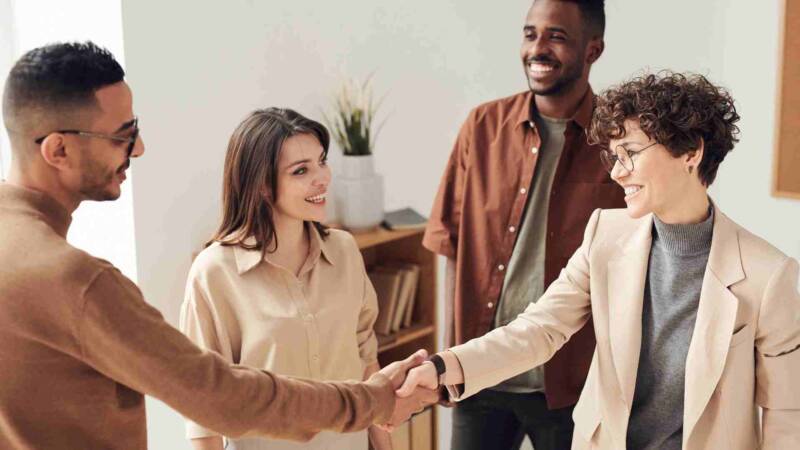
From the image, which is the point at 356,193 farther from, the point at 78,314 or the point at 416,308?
the point at 78,314

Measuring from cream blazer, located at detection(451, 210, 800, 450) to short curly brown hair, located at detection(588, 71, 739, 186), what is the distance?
16 centimetres

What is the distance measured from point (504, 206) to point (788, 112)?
58.7 inches

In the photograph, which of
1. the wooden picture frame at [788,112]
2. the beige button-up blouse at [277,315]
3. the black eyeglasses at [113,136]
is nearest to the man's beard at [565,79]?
the beige button-up blouse at [277,315]

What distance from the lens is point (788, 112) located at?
3662mm

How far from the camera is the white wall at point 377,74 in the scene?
3123 millimetres

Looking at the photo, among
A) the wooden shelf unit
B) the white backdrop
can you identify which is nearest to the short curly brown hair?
the white backdrop

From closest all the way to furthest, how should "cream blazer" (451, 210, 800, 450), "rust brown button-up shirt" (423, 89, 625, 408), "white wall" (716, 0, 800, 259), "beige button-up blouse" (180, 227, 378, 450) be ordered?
"cream blazer" (451, 210, 800, 450) < "beige button-up blouse" (180, 227, 378, 450) < "rust brown button-up shirt" (423, 89, 625, 408) < "white wall" (716, 0, 800, 259)

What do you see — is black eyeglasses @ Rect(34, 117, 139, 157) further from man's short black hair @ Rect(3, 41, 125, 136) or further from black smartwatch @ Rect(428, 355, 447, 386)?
black smartwatch @ Rect(428, 355, 447, 386)

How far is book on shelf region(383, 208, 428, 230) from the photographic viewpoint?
3793 millimetres

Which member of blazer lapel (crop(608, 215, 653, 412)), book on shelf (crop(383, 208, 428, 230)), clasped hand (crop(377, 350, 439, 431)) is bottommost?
clasped hand (crop(377, 350, 439, 431))

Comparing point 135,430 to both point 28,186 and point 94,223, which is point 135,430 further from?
point 94,223

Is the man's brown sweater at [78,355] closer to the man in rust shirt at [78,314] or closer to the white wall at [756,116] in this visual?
the man in rust shirt at [78,314]

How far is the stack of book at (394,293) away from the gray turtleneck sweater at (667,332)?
5.39ft

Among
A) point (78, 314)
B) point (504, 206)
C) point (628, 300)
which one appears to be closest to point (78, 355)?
point (78, 314)
